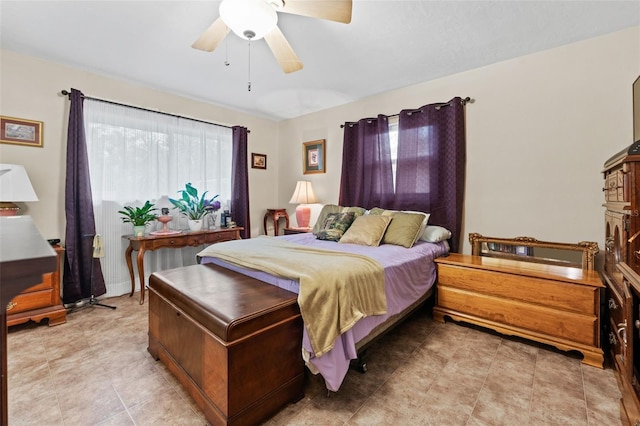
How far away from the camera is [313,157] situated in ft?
14.4

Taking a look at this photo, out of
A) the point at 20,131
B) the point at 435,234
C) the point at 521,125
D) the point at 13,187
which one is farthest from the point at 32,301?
the point at 521,125

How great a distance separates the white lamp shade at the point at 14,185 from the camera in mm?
2232

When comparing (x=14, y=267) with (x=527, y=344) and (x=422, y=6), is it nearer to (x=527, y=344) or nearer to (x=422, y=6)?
(x=422, y=6)

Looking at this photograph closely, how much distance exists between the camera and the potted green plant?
3566 mm

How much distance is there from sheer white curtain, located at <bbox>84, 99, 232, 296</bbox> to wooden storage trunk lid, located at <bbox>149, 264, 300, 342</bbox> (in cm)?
174

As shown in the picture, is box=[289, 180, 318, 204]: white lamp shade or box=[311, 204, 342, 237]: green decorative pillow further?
box=[289, 180, 318, 204]: white lamp shade

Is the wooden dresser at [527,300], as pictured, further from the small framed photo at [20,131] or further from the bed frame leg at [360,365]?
the small framed photo at [20,131]

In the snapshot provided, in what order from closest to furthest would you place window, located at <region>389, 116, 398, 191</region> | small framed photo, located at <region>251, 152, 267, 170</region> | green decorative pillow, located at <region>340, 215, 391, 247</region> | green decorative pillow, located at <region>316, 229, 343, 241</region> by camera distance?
green decorative pillow, located at <region>340, 215, 391, 247</region>, green decorative pillow, located at <region>316, 229, 343, 241</region>, window, located at <region>389, 116, 398, 191</region>, small framed photo, located at <region>251, 152, 267, 170</region>

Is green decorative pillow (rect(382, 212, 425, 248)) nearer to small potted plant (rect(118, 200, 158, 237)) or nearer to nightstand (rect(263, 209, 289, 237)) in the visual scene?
nightstand (rect(263, 209, 289, 237))

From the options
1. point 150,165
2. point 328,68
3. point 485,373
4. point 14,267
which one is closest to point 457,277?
point 485,373

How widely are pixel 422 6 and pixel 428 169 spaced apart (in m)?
1.63

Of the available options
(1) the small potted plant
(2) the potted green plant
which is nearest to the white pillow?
(2) the potted green plant

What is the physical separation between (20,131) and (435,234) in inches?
160

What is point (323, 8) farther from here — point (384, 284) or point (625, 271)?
point (625, 271)
